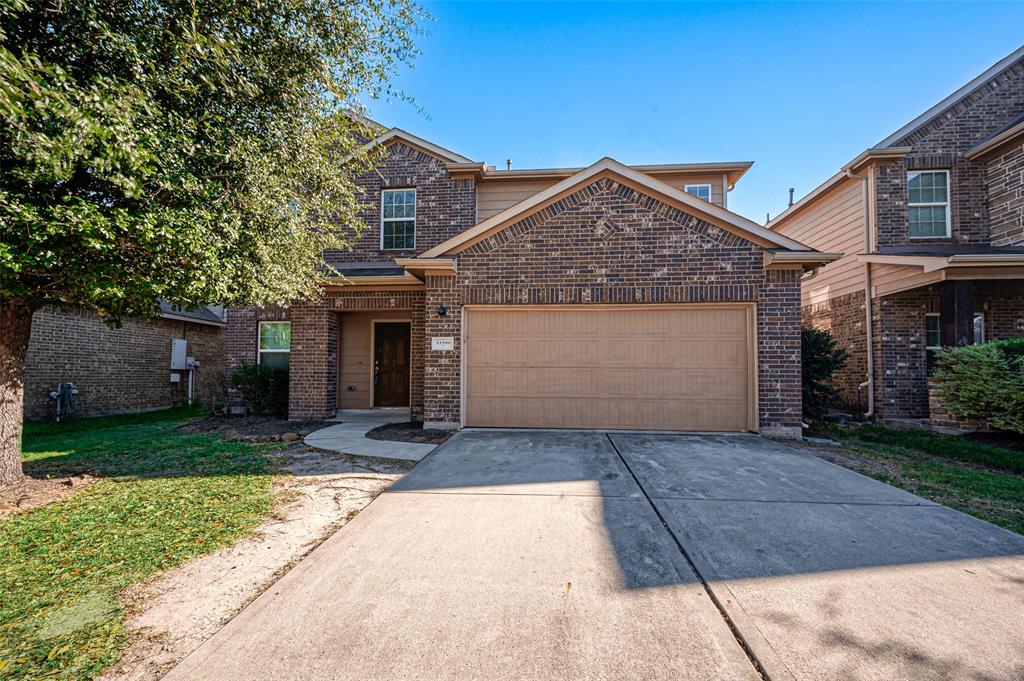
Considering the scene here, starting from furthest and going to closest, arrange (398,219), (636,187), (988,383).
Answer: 1. (398,219)
2. (636,187)
3. (988,383)

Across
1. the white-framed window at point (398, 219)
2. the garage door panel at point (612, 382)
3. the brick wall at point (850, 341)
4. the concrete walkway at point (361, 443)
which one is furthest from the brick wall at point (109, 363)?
the brick wall at point (850, 341)

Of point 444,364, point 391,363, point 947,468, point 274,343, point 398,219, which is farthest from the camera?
point 398,219

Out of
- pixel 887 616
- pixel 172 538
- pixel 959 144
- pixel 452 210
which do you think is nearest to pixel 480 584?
pixel 887 616

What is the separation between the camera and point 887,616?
2391mm

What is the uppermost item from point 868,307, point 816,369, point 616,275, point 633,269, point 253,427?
point 633,269

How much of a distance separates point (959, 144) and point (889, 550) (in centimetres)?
1251

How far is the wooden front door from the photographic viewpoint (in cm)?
1064

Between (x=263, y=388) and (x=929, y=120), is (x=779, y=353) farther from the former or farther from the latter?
(x=263, y=388)

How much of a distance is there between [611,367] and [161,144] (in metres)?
6.78

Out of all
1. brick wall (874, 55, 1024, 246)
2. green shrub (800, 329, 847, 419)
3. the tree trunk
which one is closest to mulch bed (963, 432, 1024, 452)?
green shrub (800, 329, 847, 419)

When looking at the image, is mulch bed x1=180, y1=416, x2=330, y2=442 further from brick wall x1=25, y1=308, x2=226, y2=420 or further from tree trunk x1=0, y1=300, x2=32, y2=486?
tree trunk x1=0, y1=300, x2=32, y2=486

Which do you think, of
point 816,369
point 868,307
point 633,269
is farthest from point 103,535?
point 868,307

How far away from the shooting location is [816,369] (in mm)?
8641

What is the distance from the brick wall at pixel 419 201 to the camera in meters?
10.6
